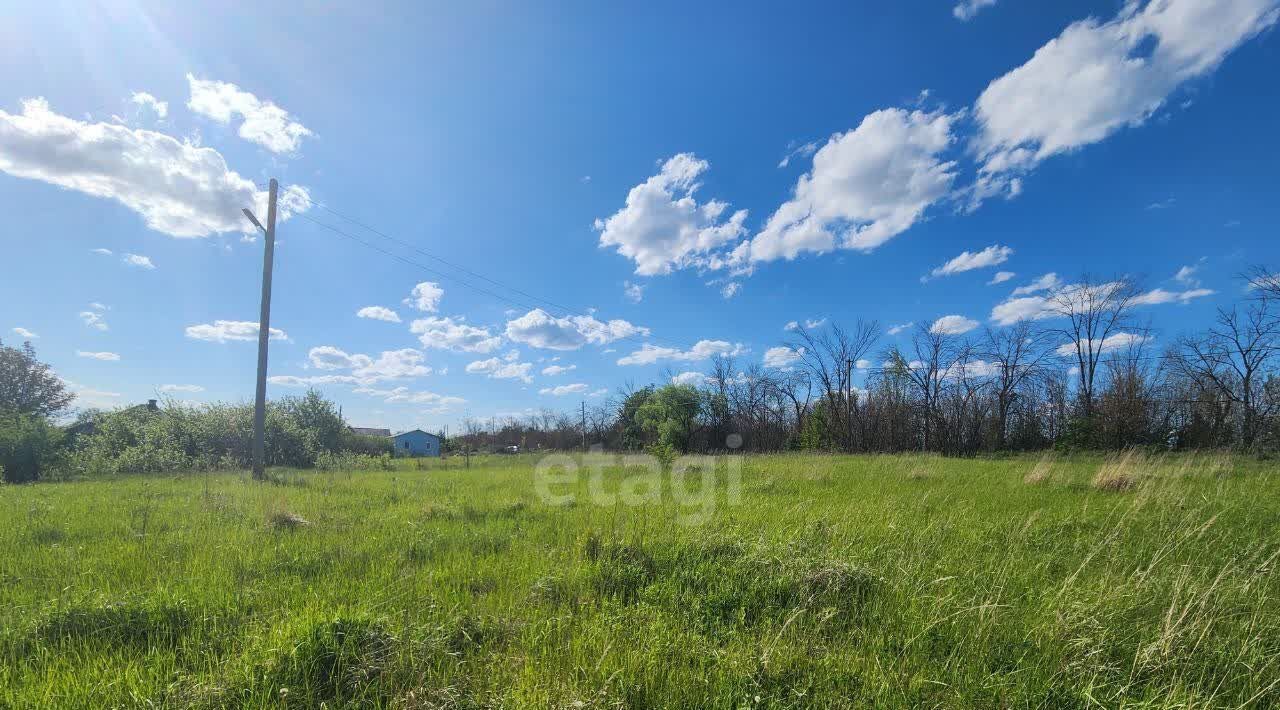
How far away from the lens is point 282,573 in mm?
4398

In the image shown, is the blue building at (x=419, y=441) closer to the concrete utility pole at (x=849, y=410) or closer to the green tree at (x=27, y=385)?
the green tree at (x=27, y=385)

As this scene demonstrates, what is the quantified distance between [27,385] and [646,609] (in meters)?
67.2

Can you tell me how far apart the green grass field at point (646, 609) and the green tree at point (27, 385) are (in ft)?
185

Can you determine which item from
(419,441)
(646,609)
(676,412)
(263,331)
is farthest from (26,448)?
(419,441)

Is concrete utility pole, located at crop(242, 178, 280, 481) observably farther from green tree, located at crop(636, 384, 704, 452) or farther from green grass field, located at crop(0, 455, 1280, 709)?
green tree, located at crop(636, 384, 704, 452)

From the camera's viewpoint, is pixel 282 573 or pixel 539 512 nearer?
pixel 282 573

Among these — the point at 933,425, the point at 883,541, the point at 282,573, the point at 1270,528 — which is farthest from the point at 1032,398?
the point at 282,573

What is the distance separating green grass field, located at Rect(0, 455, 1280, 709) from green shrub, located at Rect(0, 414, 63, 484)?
58.3ft

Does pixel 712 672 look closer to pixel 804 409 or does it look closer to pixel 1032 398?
pixel 804 409

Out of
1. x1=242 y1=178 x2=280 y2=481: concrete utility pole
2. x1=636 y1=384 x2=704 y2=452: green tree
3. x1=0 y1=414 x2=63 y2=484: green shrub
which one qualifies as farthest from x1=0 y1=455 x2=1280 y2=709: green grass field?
x1=636 y1=384 x2=704 y2=452: green tree

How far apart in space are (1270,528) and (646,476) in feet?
32.9

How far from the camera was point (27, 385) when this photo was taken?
1663 inches

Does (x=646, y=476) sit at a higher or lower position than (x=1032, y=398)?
lower

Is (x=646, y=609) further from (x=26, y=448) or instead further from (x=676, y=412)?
(x=676, y=412)
